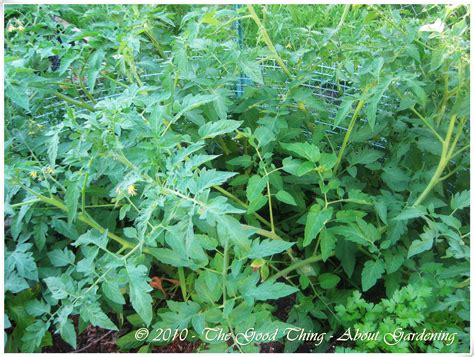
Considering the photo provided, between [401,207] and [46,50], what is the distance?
1334 mm

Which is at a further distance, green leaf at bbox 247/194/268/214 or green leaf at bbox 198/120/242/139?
green leaf at bbox 247/194/268/214

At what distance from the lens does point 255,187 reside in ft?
5.75

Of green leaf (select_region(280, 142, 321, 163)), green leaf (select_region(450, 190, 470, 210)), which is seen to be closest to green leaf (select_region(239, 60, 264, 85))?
green leaf (select_region(280, 142, 321, 163))

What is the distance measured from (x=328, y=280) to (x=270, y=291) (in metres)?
0.37

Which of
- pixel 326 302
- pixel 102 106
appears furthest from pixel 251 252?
pixel 102 106

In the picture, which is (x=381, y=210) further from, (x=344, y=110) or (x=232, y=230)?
(x=232, y=230)

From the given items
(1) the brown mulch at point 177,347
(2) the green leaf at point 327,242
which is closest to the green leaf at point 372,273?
(2) the green leaf at point 327,242

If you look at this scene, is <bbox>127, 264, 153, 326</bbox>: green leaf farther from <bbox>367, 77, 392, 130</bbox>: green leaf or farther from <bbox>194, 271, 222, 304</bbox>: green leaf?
<bbox>367, 77, 392, 130</bbox>: green leaf

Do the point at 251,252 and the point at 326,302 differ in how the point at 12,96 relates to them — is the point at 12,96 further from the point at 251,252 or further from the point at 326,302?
the point at 326,302

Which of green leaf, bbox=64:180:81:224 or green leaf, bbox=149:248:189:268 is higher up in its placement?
green leaf, bbox=64:180:81:224

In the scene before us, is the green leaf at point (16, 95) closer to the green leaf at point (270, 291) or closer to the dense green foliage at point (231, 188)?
the dense green foliage at point (231, 188)

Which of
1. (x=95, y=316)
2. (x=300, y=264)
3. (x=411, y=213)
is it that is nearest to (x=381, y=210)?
(x=411, y=213)

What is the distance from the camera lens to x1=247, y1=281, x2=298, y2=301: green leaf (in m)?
1.60

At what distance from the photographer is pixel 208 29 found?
6.34 ft
